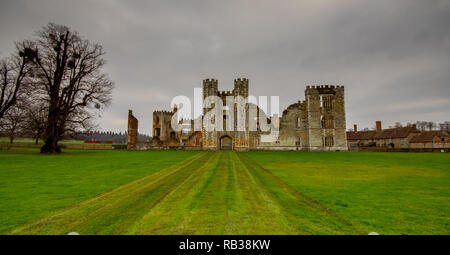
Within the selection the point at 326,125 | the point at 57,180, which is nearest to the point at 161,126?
the point at 326,125

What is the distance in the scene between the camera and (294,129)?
144ft

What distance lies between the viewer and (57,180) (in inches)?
341

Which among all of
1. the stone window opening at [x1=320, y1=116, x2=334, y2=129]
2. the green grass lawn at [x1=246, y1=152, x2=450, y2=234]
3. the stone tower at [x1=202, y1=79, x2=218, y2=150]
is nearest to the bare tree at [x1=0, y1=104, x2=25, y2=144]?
the stone tower at [x1=202, y1=79, x2=218, y2=150]

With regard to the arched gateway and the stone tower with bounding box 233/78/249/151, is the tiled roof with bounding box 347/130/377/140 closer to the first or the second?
the arched gateway

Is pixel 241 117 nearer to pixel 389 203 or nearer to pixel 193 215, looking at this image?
pixel 389 203

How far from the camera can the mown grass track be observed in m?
3.86

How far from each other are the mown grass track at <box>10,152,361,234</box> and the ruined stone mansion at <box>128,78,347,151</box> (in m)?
36.3

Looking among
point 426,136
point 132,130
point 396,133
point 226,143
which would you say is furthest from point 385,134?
point 132,130

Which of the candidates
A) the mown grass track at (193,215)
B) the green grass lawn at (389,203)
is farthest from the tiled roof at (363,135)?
the mown grass track at (193,215)

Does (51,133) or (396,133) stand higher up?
(396,133)

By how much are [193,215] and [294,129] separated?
137 ft

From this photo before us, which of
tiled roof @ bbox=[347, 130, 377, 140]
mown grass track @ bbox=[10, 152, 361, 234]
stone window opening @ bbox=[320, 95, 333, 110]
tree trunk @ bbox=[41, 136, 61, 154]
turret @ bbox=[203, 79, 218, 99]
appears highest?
turret @ bbox=[203, 79, 218, 99]
